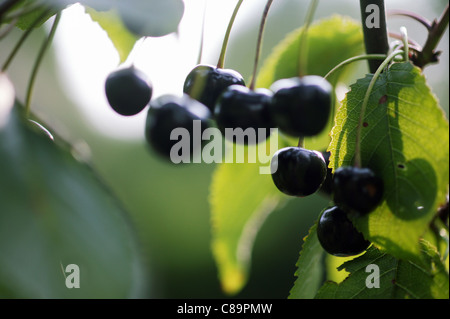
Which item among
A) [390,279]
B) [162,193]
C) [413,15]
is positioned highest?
[162,193]

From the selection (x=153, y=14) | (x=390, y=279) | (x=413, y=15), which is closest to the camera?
(x=153, y=14)

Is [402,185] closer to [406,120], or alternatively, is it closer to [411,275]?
[406,120]

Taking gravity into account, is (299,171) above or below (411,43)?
below

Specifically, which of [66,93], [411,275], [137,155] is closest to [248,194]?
[411,275]

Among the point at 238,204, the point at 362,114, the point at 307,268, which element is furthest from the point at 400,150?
the point at 238,204

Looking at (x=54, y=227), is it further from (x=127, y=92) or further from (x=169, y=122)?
(x=127, y=92)

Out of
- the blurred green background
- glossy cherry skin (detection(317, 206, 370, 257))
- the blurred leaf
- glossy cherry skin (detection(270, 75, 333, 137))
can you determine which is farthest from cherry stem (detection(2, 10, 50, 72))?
the blurred green background

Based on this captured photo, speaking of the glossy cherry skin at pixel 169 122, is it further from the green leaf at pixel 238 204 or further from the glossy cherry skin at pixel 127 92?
the green leaf at pixel 238 204
